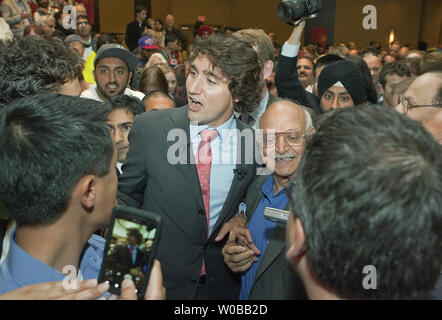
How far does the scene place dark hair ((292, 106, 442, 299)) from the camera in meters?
0.75

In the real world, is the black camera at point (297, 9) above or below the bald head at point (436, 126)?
above

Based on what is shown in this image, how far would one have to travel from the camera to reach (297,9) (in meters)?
2.82

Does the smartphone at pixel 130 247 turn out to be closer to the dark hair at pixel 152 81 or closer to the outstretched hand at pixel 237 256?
the outstretched hand at pixel 237 256

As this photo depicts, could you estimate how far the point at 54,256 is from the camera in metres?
1.07

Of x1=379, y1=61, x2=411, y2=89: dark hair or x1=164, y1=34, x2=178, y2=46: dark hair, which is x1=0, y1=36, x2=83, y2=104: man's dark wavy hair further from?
x1=164, y1=34, x2=178, y2=46: dark hair

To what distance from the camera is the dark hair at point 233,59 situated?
2.04m

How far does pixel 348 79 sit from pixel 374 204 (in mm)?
2387

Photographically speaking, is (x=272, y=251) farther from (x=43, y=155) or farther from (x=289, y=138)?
(x=43, y=155)

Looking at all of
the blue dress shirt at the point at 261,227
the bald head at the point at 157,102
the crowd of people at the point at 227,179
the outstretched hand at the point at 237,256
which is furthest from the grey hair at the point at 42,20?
the outstretched hand at the point at 237,256

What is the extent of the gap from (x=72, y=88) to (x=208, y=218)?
88 centimetres

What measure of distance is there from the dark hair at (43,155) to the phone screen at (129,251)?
158mm
